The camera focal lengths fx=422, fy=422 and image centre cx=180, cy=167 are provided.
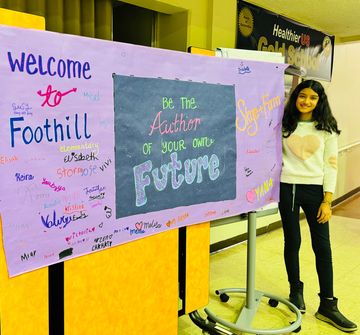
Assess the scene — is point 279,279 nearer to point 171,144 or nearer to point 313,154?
point 313,154

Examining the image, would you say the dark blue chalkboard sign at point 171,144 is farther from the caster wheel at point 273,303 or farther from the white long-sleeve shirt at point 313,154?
the caster wheel at point 273,303

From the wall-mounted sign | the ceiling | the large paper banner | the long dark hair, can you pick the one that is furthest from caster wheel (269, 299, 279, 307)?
the ceiling

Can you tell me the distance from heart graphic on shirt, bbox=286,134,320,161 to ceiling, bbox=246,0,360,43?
1.71 m

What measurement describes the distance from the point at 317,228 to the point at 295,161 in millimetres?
429

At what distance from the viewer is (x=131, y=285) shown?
5.96 feet

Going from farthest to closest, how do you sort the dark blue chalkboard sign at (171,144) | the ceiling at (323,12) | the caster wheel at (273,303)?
the ceiling at (323,12) < the caster wheel at (273,303) < the dark blue chalkboard sign at (171,144)

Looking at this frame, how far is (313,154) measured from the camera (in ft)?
7.97

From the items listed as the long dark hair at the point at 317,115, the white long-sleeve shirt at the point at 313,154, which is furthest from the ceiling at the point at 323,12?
the white long-sleeve shirt at the point at 313,154

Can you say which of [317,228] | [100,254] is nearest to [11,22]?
[100,254]

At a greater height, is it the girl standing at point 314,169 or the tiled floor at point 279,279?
the girl standing at point 314,169

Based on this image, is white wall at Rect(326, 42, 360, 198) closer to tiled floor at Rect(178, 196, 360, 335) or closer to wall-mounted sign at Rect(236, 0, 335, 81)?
wall-mounted sign at Rect(236, 0, 335, 81)

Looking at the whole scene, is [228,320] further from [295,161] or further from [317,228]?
[295,161]

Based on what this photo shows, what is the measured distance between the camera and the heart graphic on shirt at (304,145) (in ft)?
7.94

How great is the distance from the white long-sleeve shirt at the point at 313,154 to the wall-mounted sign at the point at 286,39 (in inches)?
33.6
